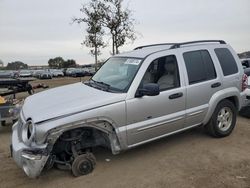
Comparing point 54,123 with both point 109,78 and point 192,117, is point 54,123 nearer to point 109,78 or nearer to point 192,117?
point 109,78

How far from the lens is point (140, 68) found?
5.31 m

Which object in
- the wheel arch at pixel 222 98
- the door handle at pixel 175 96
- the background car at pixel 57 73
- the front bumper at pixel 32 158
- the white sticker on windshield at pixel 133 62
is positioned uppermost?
the white sticker on windshield at pixel 133 62

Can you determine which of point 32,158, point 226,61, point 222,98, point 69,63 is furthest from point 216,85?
point 69,63

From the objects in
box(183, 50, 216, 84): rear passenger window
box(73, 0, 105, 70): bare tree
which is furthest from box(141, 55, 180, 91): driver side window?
box(73, 0, 105, 70): bare tree

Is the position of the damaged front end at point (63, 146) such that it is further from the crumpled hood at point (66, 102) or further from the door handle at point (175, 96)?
the door handle at point (175, 96)

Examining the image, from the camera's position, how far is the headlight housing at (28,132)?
4409 millimetres

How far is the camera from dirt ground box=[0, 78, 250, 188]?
4.59 metres

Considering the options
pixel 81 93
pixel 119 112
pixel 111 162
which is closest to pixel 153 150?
pixel 111 162

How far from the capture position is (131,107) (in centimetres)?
499

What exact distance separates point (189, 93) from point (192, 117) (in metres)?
0.46

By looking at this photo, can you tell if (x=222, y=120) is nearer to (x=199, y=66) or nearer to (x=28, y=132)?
(x=199, y=66)

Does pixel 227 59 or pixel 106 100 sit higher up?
pixel 227 59

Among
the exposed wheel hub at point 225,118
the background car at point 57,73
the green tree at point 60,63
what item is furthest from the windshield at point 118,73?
the green tree at point 60,63

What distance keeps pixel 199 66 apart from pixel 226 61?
0.84 m
